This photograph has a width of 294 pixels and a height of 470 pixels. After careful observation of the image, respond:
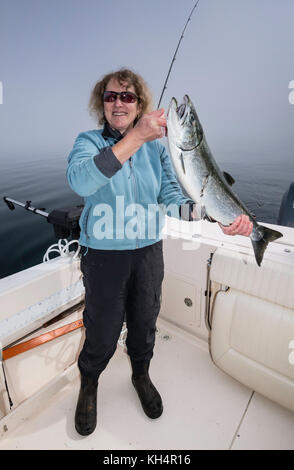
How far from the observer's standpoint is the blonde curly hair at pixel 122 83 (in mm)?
1620

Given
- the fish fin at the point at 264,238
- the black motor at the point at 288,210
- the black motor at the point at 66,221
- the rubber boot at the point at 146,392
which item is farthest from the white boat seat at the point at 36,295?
the black motor at the point at 288,210

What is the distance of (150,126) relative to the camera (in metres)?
1.14

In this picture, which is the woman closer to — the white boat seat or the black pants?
the black pants

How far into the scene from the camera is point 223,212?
1.33 m

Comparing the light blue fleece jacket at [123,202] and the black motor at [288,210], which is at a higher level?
the light blue fleece jacket at [123,202]

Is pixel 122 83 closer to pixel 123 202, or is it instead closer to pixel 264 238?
pixel 123 202

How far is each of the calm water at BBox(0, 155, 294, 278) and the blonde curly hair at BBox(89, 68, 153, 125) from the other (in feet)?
9.88

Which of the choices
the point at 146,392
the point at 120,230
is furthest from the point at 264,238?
the point at 146,392

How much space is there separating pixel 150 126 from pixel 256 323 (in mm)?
1601

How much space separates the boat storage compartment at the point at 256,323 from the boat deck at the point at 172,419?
Result: 234 mm

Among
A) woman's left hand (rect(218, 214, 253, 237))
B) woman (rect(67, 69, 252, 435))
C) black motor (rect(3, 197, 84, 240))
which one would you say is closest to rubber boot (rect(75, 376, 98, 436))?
woman (rect(67, 69, 252, 435))

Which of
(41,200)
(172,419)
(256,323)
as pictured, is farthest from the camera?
(41,200)

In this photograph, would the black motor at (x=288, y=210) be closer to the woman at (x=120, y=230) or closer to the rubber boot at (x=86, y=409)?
the woman at (x=120, y=230)

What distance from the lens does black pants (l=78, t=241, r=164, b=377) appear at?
1.61m
